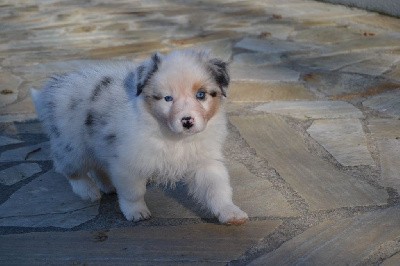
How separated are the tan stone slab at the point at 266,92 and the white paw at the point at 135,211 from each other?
1.90 meters

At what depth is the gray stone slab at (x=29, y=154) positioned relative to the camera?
4.05 metres

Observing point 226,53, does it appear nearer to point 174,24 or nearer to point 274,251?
point 174,24

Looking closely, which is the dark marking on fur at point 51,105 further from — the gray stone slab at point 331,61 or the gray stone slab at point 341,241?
the gray stone slab at point 331,61

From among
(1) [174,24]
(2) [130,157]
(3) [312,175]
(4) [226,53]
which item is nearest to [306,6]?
(1) [174,24]

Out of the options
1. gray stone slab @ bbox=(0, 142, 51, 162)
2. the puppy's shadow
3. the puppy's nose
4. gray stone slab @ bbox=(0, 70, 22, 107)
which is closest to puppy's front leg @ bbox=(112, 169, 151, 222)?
the puppy's shadow

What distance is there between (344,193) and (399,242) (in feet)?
1.76

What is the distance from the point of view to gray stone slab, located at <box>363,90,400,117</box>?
4.40 m

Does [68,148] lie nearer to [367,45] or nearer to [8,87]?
[8,87]

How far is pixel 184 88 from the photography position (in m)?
2.90

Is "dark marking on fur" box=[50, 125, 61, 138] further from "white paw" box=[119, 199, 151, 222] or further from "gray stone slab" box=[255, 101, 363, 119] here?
"gray stone slab" box=[255, 101, 363, 119]

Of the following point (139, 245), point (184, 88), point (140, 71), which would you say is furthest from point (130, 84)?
point (139, 245)

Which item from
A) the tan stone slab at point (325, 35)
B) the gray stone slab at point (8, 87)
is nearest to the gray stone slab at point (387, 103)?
the tan stone slab at point (325, 35)

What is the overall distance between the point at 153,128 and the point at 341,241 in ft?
3.21

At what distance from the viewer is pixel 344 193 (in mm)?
3254
